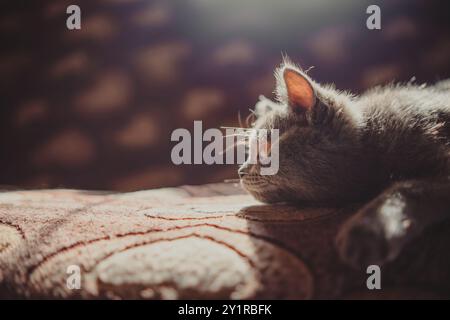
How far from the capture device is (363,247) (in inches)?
22.6

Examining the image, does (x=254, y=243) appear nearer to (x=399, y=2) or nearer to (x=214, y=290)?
(x=214, y=290)

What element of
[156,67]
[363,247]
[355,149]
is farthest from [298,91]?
[156,67]

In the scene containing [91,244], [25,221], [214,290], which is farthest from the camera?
[25,221]

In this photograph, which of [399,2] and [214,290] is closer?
[214,290]

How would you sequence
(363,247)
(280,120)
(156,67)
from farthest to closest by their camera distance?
(156,67) → (280,120) → (363,247)

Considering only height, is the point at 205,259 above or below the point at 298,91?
below

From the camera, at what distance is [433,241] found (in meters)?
0.65

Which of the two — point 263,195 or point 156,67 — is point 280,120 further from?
point 156,67

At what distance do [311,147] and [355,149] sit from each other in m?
0.10

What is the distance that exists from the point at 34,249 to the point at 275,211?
0.52 meters

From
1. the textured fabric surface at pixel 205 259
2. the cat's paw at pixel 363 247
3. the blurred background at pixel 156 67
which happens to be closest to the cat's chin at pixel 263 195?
the textured fabric surface at pixel 205 259

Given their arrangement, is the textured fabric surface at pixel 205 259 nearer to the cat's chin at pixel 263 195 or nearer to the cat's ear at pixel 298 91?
the cat's chin at pixel 263 195
